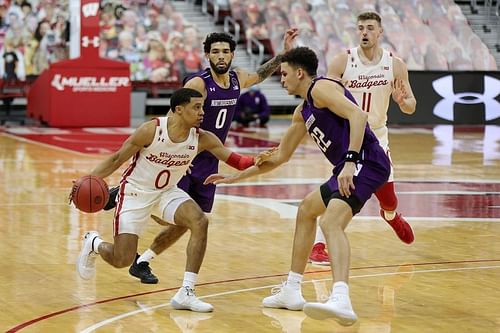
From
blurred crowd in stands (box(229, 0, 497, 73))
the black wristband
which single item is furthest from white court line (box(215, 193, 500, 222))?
blurred crowd in stands (box(229, 0, 497, 73))

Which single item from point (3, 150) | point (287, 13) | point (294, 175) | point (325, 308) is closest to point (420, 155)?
point (294, 175)

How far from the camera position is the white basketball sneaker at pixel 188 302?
722cm

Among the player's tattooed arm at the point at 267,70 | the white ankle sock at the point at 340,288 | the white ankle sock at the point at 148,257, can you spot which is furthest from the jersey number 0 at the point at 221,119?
the white ankle sock at the point at 340,288

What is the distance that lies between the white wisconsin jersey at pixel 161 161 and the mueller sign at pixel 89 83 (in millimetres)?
15422

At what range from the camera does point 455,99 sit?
25203mm

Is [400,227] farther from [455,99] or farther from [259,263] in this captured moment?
[455,99]

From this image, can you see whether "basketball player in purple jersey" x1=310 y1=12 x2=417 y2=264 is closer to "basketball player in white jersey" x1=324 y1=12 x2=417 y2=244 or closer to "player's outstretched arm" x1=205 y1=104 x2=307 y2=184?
"basketball player in white jersey" x1=324 y1=12 x2=417 y2=244

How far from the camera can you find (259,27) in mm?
28047

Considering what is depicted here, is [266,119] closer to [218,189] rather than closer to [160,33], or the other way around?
[160,33]

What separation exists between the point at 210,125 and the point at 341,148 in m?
1.99

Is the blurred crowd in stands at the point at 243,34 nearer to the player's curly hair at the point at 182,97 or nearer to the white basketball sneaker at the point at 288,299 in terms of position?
the player's curly hair at the point at 182,97

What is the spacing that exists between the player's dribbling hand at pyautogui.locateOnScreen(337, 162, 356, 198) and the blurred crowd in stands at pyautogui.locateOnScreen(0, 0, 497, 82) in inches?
747

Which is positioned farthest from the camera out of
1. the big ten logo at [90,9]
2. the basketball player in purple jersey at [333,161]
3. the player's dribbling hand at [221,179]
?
the big ten logo at [90,9]

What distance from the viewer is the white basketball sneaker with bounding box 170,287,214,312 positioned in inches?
284
